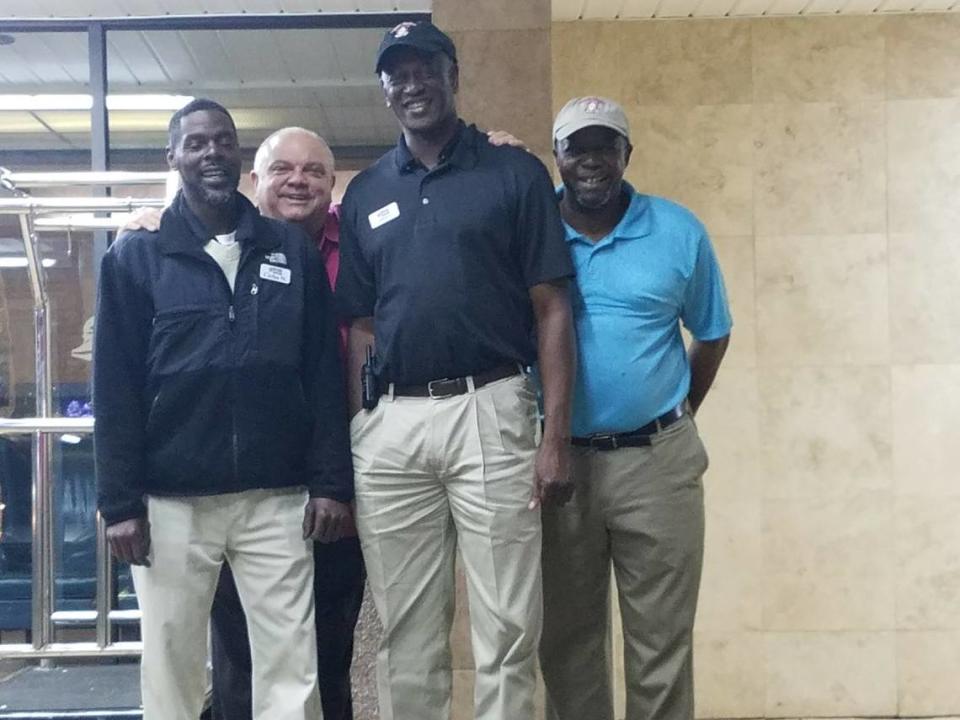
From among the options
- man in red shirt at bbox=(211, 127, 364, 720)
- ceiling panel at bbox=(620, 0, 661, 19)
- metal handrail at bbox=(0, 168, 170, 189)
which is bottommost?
man in red shirt at bbox=(211, 127, 364, 720)

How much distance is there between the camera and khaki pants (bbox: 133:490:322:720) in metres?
1.79

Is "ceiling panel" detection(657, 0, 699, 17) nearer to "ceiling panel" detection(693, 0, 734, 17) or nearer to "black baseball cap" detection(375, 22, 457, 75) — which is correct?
"ceiling panel" detection(693, 0, 734, 17)

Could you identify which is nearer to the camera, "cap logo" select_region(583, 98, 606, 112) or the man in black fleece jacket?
the man in black fleece jacket

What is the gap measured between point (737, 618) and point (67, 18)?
2952mm

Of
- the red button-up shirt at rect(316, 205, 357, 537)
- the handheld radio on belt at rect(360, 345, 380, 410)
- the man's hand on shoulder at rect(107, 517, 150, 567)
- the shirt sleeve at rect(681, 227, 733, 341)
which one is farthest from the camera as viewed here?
the red button-up shirt at rect(316, 205, 357, 537)

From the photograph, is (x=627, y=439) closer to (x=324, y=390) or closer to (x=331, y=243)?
(x=324, y=390)

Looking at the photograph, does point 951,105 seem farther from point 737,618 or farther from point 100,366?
point 100,366

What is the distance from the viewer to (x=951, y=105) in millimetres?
3098

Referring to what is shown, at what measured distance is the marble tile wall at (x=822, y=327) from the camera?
122 inches

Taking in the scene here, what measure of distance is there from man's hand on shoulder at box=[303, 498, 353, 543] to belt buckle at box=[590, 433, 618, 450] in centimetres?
51

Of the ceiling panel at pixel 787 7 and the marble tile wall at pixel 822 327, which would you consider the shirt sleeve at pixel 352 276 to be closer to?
the marble tile wall at pixel 822 327

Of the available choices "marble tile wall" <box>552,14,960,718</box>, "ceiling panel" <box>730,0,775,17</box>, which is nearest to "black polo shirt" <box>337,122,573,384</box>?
"marble tile wall" <box>552,14,960,718</box>

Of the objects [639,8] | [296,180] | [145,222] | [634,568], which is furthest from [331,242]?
[639,8]

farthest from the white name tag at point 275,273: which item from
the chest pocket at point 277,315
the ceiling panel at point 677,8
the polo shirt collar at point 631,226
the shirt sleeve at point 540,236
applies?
the ceiling panel at point 677,8
